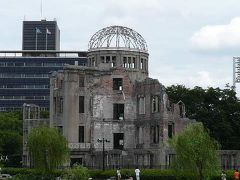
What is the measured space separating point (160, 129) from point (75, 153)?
11.3 m

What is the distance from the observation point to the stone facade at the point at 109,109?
77.6m

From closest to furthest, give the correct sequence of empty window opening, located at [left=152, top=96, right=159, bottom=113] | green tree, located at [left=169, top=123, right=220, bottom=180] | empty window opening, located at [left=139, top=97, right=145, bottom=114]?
green tree, located at [left=169, top=123, right=220, bottom=180] < empty window opening, located at [left=152, top=96, right=159, bottom=113] < empty window opening, located at [left=139, top=97, right=145, bottom=114]

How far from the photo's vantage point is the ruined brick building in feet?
255

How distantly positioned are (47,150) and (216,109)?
139 ft

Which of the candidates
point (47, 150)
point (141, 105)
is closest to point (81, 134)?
point (141, 105)

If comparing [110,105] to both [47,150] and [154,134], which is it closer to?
[154,134]

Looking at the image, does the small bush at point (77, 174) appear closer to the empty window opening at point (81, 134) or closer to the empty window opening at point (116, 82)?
the empty window opening at point (81, 134)

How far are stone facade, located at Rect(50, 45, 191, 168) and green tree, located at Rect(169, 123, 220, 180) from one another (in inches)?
1091

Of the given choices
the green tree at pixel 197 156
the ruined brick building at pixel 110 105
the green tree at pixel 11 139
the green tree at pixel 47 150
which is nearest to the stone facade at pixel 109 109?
the ruined brick building at pixel 110 105

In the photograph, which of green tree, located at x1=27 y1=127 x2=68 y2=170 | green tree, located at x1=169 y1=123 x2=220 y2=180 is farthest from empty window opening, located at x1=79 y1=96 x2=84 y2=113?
green tree, located at x1=169 y1=123 x2=220 y2=180

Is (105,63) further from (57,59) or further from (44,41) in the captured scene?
(44,41)

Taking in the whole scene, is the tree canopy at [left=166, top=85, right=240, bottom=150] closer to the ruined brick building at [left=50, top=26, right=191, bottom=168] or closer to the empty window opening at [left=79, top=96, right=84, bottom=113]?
the ruined brick building at [left=50, top=26, right=191, bottom=168]

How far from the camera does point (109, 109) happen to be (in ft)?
268

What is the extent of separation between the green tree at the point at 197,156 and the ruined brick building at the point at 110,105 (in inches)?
1089
